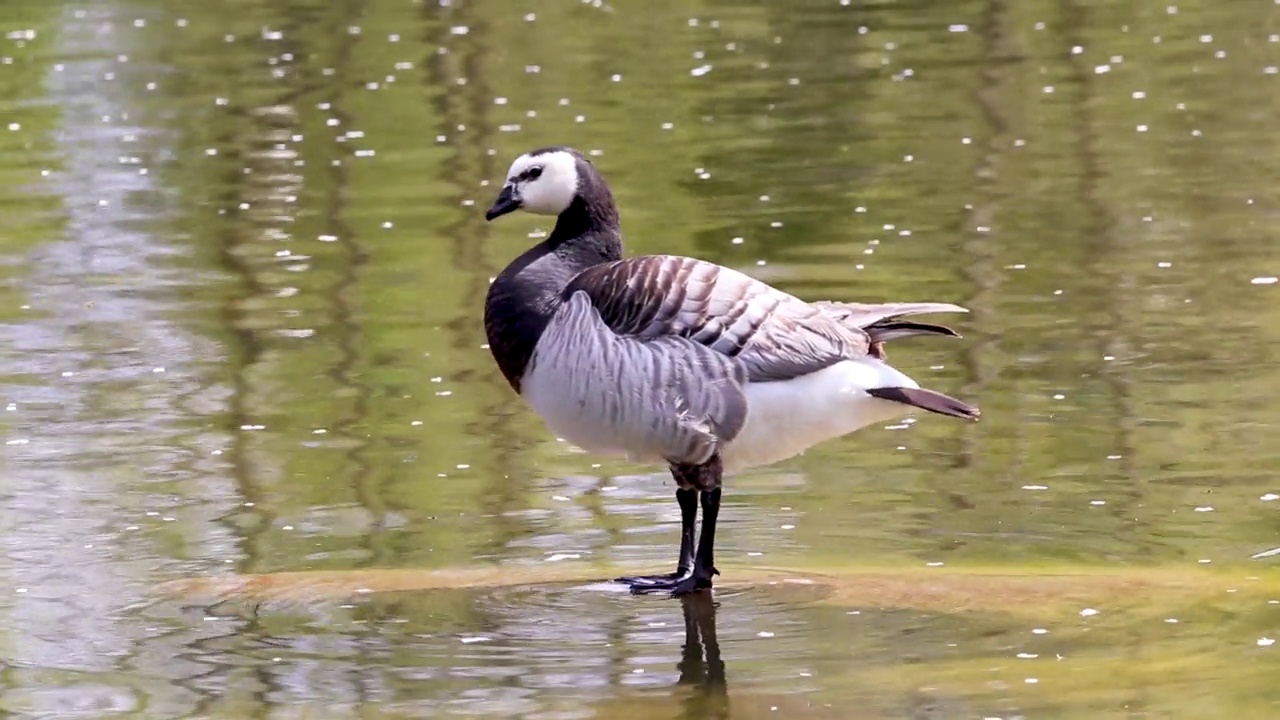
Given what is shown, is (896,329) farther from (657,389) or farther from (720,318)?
(657,389)

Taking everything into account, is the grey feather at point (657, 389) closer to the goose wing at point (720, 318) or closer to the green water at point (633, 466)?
the goose wing at point (720, 318)

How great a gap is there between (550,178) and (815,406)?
4.49ft

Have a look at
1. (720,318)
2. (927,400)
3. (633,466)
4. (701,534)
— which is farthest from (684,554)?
(633,466)

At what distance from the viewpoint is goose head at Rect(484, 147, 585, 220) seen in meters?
8.22

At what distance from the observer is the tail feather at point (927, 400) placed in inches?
289

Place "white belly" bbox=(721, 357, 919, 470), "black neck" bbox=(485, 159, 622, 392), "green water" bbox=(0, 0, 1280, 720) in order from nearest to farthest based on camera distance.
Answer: "green water" bbox=(0, 0, 1280, 720) → "white belly" bbox=(721, 357, 919, 470) → "black neck" bbox=(485, 159, 622, 392)

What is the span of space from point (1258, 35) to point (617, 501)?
14.1m

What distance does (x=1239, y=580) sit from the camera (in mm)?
7480

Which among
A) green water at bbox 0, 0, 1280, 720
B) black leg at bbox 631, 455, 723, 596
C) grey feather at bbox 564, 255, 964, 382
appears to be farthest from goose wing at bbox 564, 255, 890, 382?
green water at bbox 0, 0, 1280, 720

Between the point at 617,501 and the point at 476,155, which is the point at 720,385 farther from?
the point at 476,155

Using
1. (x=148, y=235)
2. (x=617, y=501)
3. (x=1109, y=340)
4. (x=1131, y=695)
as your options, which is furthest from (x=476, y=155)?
(x=1131, y=695)

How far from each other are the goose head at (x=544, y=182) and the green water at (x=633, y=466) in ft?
4.15

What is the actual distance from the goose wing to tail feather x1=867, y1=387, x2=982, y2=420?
271 mm

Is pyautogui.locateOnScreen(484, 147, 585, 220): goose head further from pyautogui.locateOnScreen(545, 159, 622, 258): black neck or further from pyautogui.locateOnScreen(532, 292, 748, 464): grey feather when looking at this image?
pyautogui.locateOnScreen(532, 292, 748, 464): grey feather
